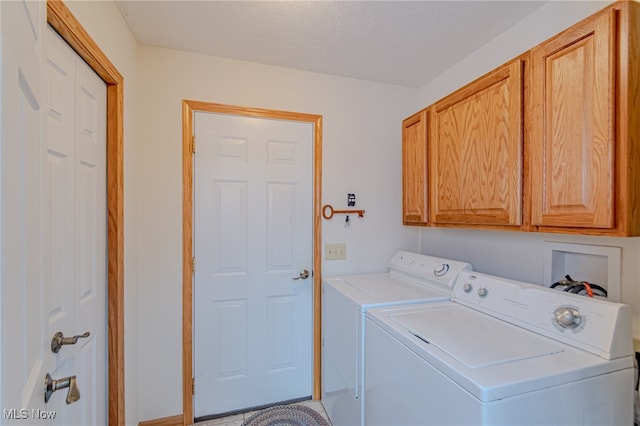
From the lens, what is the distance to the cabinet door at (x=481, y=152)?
1243mm

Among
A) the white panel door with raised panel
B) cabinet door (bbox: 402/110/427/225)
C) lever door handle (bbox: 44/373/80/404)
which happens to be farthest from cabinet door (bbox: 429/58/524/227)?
lever door handle (bbox: 44/373/80/404)

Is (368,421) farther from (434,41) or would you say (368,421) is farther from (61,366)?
(434,41)

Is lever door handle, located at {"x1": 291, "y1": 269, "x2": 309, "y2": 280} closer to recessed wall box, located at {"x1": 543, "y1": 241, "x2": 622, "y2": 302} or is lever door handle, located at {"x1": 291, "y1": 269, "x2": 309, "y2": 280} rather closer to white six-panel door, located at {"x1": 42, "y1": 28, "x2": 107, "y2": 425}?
white six-panel door, located at {"x1": 42, "y1": 28, "x2": 107, "y2": 425}

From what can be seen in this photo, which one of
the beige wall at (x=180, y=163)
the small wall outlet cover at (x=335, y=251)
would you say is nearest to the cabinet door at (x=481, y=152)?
the beige wall at (x=180, y=163)

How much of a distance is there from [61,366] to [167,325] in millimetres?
784

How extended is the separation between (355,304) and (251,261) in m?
0.83

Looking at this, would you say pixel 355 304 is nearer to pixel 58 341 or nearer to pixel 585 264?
pixel 585 264

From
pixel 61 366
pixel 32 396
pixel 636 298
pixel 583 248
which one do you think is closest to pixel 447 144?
pixel 583 248

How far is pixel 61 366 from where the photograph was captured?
1.04m

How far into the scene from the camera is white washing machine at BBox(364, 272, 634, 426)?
838 millimetres

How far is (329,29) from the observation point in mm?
1623

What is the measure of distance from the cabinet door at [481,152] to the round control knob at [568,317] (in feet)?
Answer: 1.23

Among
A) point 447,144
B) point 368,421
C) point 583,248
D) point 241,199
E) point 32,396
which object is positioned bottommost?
point 368,421

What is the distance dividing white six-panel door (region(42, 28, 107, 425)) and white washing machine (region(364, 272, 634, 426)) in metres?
1.27
